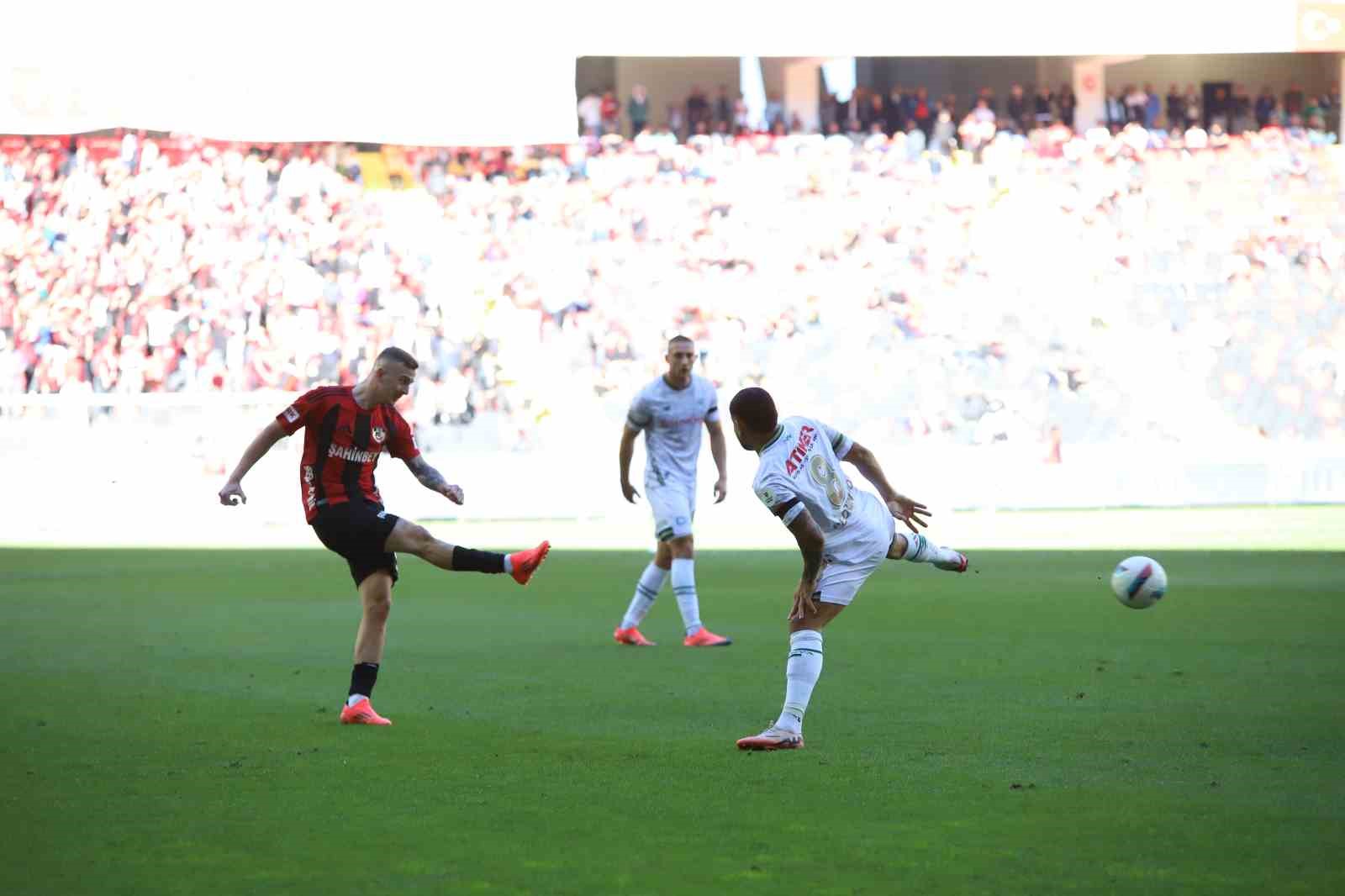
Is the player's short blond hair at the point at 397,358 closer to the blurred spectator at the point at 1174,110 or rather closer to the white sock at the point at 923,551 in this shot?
the white sock at the point at 923,551

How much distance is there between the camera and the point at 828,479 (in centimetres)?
774

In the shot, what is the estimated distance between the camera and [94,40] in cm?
3112

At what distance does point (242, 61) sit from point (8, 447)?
9.02 metres

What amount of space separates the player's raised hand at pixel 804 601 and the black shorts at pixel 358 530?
2061 millimetres

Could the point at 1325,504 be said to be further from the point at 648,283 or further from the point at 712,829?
the point at 712,829

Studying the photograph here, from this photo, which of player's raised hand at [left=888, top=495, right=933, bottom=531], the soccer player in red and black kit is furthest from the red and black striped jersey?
player's raised hand at [left=888, top=495, right=933, bottom=531]

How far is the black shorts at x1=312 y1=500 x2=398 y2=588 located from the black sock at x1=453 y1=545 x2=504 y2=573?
16.0 inches

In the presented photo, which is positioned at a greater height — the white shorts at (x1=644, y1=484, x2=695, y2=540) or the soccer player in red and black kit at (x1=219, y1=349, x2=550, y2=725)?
the soccer player in red and black kit at (x1=219, y1=349, x2=550, y2=725)

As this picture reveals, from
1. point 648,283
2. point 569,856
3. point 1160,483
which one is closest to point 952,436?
point 1160,483

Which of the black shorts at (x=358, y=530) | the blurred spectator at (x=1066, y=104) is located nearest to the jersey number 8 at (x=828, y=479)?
the black shorts at (x=358, y=530)

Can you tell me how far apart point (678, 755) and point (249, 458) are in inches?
106

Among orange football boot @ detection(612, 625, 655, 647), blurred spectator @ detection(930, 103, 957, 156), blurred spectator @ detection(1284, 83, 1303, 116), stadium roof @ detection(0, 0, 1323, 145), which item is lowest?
orange football boot @ detection(612, 625, 655, 647)

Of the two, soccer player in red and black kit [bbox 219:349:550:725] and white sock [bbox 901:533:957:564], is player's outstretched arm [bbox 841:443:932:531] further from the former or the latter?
soccer player in red and black kit [bbox 219:349:550:725]

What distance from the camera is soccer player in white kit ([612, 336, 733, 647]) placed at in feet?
41.2
